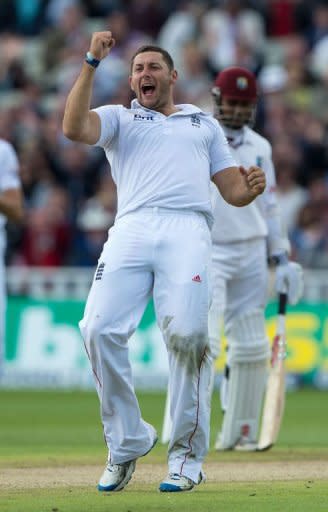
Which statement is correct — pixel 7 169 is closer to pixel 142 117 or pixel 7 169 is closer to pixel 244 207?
pixel 244 207

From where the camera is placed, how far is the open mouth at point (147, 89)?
7.77m

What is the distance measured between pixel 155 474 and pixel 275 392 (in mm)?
2159

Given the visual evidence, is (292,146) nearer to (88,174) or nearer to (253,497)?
(88,174)

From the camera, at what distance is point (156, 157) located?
301 inches

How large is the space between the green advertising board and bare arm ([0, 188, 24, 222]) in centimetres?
566

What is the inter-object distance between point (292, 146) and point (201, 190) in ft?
32.4

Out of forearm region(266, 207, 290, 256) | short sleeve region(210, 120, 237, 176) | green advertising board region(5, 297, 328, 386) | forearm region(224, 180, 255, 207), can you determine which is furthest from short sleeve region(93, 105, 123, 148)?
green advertising board region(5, 297, 328, 386)

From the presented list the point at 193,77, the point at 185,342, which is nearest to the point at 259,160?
the point at 185,342

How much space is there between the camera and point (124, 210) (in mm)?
7648

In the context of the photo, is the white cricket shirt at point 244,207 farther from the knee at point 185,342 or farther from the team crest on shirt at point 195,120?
the knee at point 185,342

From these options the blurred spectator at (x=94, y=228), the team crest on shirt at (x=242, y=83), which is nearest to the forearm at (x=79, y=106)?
the team crest on shirt at (x=242, y=83)

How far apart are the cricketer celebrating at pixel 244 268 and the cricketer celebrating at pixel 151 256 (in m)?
2.67

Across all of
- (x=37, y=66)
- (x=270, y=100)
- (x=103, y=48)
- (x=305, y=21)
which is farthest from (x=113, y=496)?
(x=37, y=66)

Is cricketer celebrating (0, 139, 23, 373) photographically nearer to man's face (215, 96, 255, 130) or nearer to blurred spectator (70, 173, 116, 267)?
man's face (215, 96, 255, 130)
